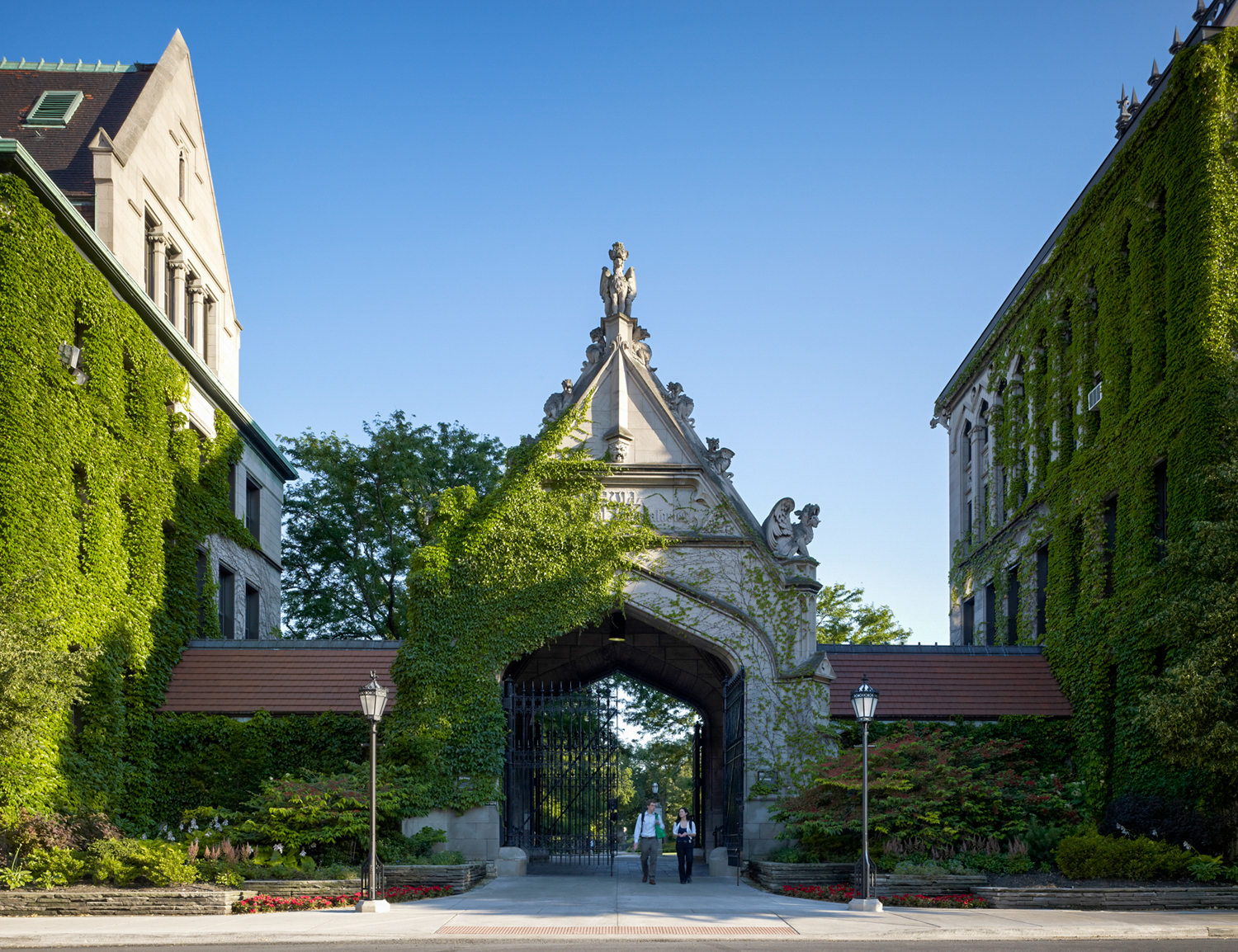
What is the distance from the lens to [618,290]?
26.0m

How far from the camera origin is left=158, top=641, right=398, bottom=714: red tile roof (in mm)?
24578

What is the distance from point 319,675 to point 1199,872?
16838 millimetres

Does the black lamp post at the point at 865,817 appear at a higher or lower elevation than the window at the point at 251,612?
lower

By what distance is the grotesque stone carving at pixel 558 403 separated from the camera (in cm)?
2530

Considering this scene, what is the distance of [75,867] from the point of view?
1789 cm

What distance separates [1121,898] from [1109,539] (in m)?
9.67

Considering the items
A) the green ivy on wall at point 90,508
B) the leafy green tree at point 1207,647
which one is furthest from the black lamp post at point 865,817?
the green ivy on wall at point 90,508

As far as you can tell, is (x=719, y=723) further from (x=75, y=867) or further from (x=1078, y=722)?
(x=75, y=867)

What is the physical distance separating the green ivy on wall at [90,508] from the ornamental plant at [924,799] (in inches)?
492

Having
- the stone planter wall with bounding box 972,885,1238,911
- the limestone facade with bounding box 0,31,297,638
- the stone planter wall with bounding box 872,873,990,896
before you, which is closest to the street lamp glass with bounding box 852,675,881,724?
the stone planter wall with bounding box 872,873,990,896

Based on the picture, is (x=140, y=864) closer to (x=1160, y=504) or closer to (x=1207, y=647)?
(x=1207, y=647)

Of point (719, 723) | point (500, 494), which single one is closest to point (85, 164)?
point (500, 494)

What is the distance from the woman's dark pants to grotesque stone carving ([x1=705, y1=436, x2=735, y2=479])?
24.6 ft

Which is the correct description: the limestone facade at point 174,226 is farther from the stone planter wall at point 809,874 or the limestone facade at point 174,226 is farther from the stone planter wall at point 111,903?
the stone planter wall at point 809,874
